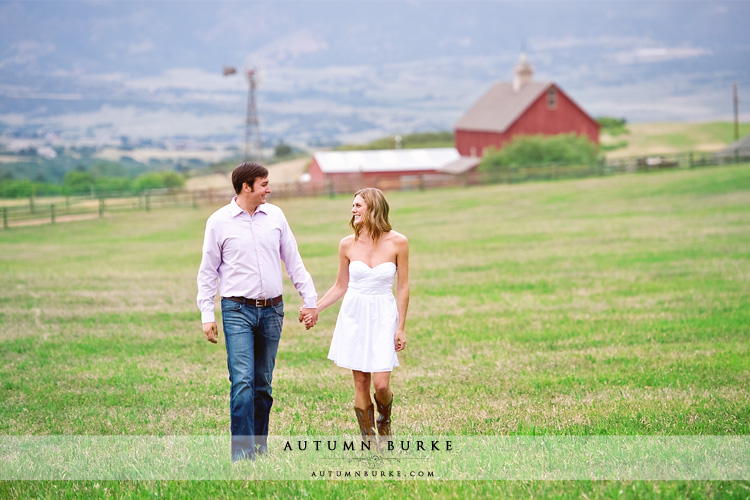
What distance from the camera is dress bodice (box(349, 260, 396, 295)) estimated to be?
665cm

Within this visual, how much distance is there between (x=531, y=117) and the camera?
3157 inches

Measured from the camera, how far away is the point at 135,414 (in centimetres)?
855

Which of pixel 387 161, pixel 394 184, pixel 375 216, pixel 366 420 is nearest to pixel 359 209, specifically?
pixel 375 216

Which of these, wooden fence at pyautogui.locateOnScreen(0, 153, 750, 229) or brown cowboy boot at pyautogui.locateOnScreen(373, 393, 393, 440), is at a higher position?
wooden fence at pyautogui.locateOnScreen(0, 153, 750, 229)

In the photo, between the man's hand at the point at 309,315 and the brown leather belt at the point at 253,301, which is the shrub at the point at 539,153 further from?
the brown leather belt at the point at 253,301

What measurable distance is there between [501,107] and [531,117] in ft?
16.2

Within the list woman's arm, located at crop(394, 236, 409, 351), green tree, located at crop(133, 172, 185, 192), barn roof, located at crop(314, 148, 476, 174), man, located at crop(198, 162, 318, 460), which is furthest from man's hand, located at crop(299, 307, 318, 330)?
green tree, located at crop(133, 172, 185, 192)

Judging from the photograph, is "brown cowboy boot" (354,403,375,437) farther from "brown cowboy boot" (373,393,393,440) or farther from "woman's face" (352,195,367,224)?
"woman's face" (352,195,367,224)

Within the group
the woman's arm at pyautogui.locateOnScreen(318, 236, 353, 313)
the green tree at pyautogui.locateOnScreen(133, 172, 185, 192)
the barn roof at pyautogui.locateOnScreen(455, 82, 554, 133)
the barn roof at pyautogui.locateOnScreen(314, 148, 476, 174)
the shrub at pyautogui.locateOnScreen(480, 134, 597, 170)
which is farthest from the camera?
the green tree at pyautogui.locateOnScreen(133, 172, 185, 192)

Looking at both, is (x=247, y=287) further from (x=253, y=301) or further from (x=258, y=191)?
(x=258, y=191)

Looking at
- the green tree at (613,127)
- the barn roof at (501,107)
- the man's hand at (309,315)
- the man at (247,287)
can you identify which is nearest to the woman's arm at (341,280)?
the man's hand at (309,315)

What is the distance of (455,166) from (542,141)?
48.6 feet

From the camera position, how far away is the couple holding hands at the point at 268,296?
21.5ft

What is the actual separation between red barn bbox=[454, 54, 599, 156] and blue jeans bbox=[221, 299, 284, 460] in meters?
73.2
